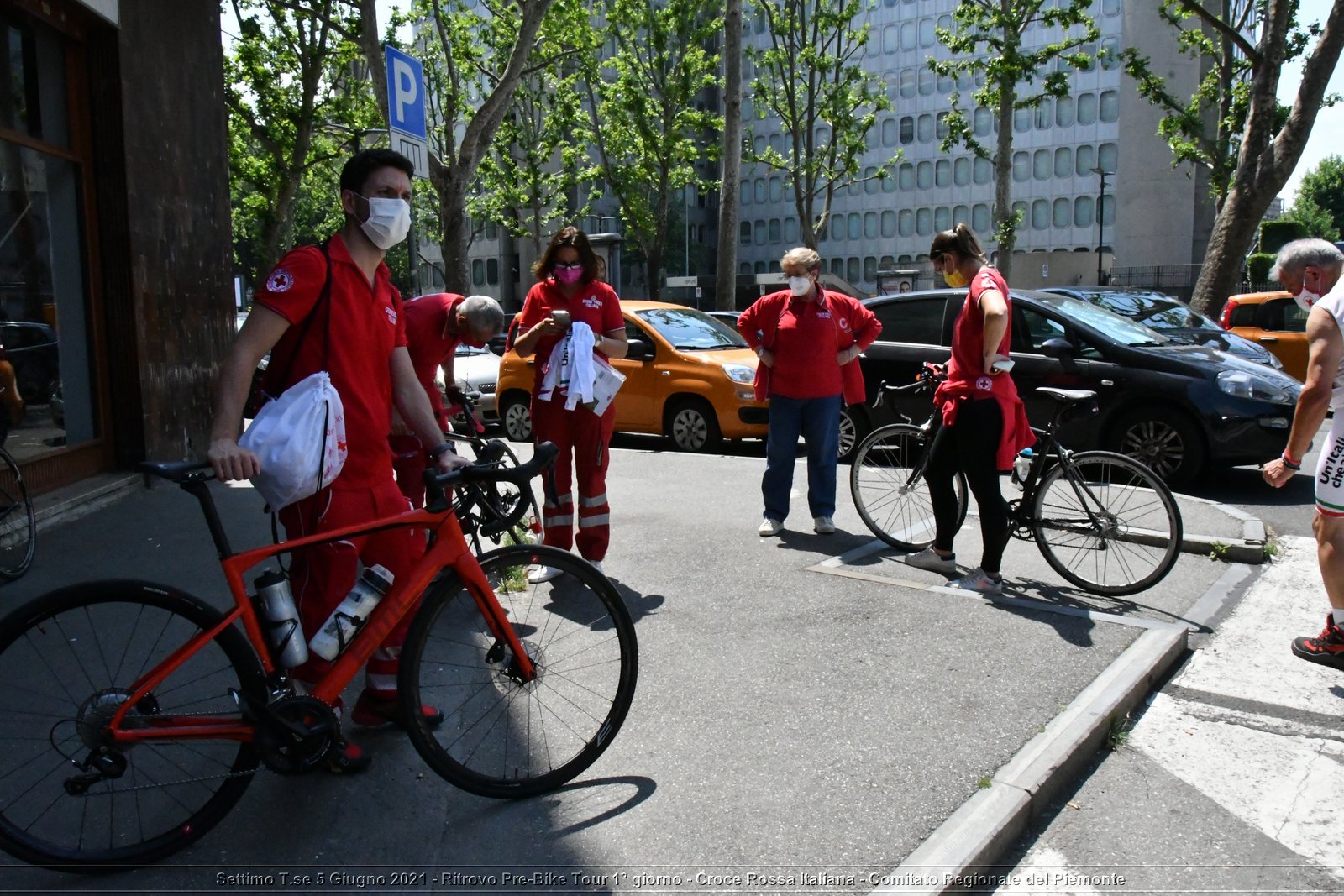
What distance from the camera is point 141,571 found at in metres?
6.14

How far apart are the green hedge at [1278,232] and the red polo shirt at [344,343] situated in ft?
143

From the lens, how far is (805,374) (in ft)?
24.1

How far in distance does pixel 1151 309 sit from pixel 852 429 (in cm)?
336

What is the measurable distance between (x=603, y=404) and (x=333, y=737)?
9.62ft

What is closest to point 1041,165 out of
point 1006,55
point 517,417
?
point 1006,55

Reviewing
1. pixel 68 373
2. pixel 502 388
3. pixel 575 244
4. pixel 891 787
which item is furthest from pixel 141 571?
pixel 502 388

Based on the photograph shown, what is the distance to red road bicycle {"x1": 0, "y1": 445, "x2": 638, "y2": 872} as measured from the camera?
301cm

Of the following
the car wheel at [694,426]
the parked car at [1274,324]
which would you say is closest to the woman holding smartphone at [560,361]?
the car wheel at [694,426]

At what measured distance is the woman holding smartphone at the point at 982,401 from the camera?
19.1 ft

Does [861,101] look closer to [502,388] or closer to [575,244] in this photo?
[502,388]

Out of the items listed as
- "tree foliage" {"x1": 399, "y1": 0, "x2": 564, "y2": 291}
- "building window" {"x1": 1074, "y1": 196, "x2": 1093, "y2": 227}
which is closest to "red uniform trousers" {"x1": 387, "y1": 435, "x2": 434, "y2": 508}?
"tree foliage" {"x1": 399, "y1": 0, "x2": 564, "y2": 291}

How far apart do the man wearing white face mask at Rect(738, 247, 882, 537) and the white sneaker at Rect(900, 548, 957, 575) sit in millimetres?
1082

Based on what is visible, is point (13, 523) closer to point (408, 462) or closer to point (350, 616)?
point (408, 462)

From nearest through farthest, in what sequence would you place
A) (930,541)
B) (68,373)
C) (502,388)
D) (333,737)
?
(333,737) → (930,541) → (68,373) → (502,388)
